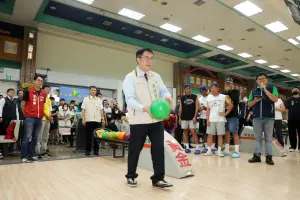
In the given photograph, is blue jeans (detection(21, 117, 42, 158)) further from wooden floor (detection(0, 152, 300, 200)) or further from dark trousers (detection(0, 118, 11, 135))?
dark trousers (detection(0, 118, 11, 135))

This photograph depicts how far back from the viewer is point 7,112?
507 centimetres

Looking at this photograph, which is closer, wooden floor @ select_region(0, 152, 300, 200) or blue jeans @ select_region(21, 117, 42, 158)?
wooden floor @ select_region(0, 152, 300, 200)

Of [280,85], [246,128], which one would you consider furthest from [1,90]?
[280,85]

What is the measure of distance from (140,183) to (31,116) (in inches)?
99.4

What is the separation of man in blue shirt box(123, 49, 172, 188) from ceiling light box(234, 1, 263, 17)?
21.2 feet

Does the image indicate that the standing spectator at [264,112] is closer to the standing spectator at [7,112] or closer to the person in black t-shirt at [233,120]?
the person in black t-shirt at [233,120]

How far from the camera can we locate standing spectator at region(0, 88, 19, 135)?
4.85 meters

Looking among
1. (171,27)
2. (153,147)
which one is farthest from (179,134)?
(171,27)

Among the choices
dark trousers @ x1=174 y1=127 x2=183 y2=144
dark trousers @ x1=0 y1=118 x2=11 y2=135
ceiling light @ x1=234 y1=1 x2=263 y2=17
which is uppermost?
ceiling light @ x1=234 y1=1 x2=263 y2=17

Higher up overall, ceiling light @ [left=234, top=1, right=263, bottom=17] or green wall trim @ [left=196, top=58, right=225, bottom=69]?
ceiling light @ [left=234, top=1, right=263, bottom=17]

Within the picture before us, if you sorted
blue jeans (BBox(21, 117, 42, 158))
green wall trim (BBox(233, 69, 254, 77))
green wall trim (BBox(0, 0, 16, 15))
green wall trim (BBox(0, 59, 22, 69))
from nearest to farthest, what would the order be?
1. blue jeans (BBox(21, 117, 42, 158))
2. green wall trim (BBox(0, 0, 16, 15))
3. green wall trim (BBox(0, 59, 22, 69))
4. green wall trim (BBox(233, 69, 254, 77))

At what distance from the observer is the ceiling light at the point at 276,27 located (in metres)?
9.13

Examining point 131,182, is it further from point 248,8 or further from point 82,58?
point 82,58

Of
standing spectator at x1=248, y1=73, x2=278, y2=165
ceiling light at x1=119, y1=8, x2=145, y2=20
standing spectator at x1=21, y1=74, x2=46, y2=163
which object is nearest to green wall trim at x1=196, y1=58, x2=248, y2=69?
ceiling light at x1=119, y1=8, x2=145, y2=20
